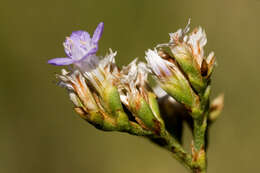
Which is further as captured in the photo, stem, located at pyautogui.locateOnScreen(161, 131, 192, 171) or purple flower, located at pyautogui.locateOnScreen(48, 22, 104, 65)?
stem, located at pyautogui.locateOnScreen(161, 131, 192, 171)

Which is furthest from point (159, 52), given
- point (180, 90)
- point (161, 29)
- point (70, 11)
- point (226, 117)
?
point (70, 11)

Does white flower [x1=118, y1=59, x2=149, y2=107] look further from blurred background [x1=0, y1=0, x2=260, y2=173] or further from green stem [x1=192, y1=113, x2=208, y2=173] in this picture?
blurred background [x1=0, y1=0, x2=260, y2=173]

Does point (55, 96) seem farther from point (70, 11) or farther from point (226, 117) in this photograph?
point (226, 117)

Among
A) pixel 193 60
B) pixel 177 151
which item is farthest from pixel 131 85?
pixel 177 151

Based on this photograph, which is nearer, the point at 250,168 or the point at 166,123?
the point at 166,123

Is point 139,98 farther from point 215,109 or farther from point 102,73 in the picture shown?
point 215,109

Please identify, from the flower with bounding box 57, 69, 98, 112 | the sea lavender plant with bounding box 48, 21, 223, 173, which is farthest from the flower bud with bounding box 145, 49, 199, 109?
the flower with bounding box 57, 69, 98, 112
